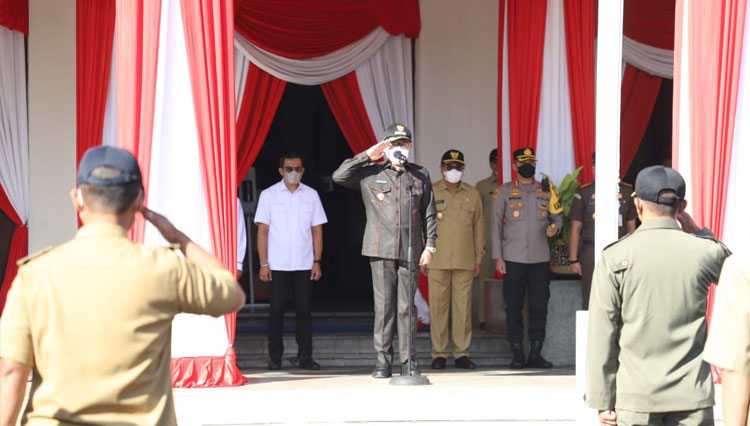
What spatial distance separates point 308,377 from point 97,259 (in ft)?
19.2

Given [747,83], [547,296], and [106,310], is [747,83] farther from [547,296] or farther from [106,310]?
[106,310]

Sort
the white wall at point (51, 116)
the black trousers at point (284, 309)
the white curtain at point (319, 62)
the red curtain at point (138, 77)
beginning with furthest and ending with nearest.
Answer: the white wall at point (51, 116)
the white curtain at point (319, 62)
the black trousers at point (284, 309)
the red curtain at point (138, 77)

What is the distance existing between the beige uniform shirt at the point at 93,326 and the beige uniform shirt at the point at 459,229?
6.54m

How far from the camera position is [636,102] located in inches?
454

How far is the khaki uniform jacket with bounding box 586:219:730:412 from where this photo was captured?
155 inches

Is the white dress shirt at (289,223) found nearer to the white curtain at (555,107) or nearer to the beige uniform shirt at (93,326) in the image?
the white curtain at (555,107)

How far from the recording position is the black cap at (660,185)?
409 cm

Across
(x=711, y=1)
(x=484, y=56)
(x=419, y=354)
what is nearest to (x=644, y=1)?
(x=484, y=56)

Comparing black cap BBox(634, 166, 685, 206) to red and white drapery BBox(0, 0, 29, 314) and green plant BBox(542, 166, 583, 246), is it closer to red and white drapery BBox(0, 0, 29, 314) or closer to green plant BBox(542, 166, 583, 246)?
green plant BBox(542, 166, 583, 246)

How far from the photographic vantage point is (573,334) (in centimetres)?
963

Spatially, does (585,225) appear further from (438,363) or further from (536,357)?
(438,363)

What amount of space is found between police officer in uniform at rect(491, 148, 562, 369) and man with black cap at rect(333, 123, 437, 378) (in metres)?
1.32

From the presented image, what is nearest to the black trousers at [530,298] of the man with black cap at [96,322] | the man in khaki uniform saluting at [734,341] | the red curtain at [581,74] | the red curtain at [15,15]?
the red curtain at [581,74]

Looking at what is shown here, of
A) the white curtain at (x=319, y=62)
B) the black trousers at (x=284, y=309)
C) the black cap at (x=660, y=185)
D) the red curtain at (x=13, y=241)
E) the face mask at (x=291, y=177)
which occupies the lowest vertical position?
the black trousers at (x=284, y=309)
